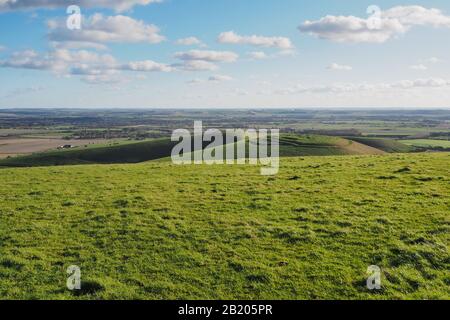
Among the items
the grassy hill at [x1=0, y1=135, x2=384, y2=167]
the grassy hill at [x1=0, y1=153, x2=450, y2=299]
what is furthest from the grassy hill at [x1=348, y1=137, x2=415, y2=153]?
the grassy hill at [x1=0, y1=153, x2=450, y2=299]

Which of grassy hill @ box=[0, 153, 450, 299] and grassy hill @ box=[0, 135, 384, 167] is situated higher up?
grassy hill @ box=[0, 153, 450, 299]

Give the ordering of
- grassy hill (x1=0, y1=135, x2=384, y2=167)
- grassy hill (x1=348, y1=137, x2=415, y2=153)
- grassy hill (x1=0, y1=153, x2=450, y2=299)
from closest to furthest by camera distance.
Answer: grassy hill (x1=0, y1=153, x2=450, y2=299) → grassy hill (x1=0, y1=135, x2=384, y2=167) → grassy hill (x1=348, y1=137, x2=415, y2=153)

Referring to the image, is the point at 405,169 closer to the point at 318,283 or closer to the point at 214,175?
the point at 214,175

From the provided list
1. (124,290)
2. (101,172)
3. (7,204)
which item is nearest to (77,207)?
(7,204)

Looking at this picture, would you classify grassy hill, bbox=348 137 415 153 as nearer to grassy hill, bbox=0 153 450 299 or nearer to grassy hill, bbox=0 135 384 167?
grassy hill, bbox=0 135 384 167

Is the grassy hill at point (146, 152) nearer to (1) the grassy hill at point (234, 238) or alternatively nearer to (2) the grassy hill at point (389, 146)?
(2) the grassy hill at point (389, 146)

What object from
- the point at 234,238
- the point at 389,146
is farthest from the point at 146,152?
the point at 234,238
